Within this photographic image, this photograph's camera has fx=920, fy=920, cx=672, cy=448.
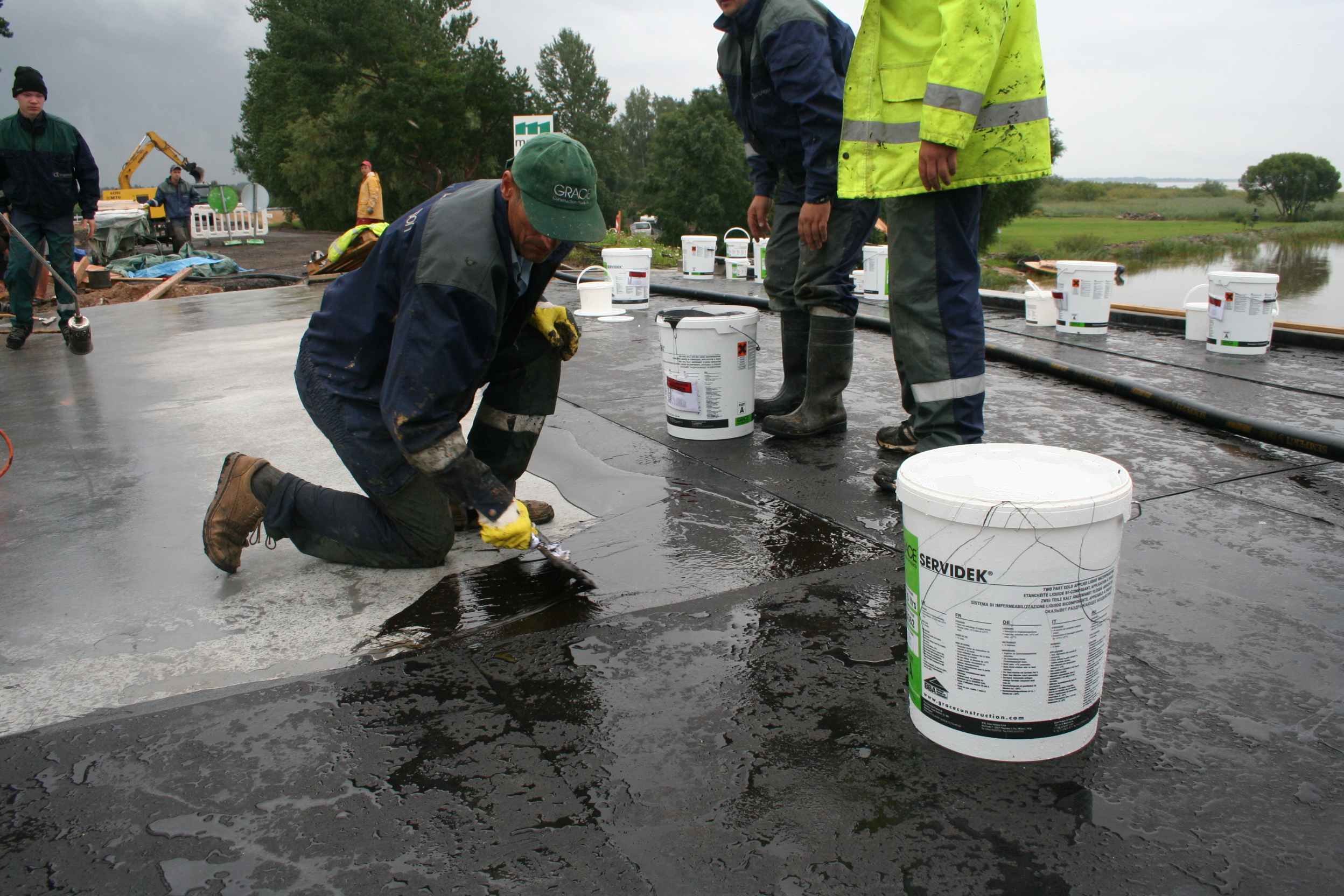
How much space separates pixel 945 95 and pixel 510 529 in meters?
1.64

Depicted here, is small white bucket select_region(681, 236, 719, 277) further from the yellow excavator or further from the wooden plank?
the yellow excavator

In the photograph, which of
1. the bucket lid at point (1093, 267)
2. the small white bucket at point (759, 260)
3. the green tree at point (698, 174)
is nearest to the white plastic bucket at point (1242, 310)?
the bucket lid at point (1093, 267)

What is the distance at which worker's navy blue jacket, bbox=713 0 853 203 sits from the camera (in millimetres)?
3262

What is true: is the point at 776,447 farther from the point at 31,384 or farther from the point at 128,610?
the point at 31,384

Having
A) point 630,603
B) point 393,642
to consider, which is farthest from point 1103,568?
point 393,642

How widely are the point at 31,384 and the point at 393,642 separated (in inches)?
175

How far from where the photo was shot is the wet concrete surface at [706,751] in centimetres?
136

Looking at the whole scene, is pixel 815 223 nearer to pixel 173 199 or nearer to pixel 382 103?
pixel 173 199

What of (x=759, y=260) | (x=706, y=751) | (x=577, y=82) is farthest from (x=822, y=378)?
(x=577, y=82)

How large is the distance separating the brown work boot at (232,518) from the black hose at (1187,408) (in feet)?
8.69

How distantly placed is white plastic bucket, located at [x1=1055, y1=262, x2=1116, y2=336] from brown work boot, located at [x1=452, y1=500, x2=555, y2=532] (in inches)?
170

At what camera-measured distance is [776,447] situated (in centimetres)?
348

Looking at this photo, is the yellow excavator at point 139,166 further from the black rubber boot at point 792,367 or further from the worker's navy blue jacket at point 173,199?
the black rubber boot at point 792,367

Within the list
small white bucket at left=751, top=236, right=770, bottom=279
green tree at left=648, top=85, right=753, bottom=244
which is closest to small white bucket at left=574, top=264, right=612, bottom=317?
small white bucket at left=751, top=236, right=770, bottom=279
